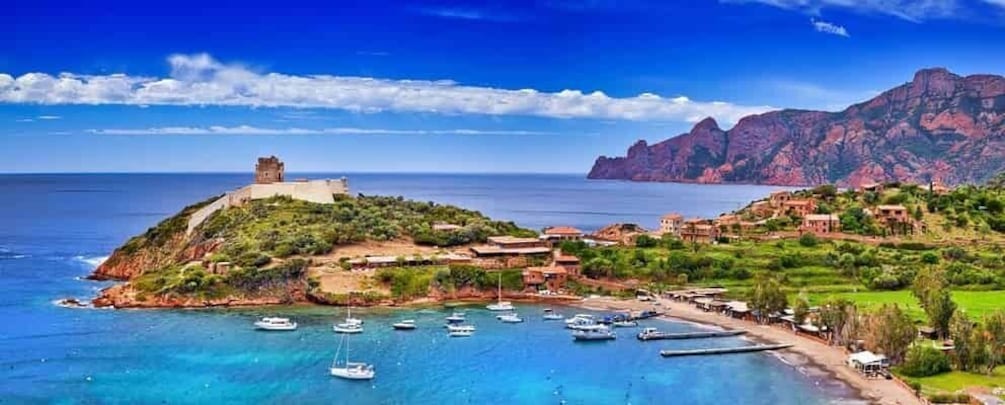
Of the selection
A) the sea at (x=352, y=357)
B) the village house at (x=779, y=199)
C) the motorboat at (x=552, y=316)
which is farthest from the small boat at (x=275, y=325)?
the village house at (x=779, y=199)

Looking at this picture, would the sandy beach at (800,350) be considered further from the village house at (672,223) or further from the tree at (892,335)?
the village house at (672,223)

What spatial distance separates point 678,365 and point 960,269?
35.0 m

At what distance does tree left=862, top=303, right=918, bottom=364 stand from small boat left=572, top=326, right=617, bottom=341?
15.2 m

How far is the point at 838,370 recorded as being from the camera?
167 feet

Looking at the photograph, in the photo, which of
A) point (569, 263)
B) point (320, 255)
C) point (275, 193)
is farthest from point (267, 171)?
point (569, 263)

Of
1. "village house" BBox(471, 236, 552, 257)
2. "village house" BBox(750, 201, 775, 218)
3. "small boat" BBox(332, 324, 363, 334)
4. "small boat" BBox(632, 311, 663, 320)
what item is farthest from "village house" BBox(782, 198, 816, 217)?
"small boat" BBox(332, 324, 363, 334)

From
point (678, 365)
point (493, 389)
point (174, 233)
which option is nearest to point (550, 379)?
point (493, 389)

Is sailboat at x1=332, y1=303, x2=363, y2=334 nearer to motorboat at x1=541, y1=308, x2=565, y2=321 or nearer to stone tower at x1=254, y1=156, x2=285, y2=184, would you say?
motorboat at x1=541, y1=308, x2=565, y2=321

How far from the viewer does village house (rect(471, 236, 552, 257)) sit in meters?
81.1

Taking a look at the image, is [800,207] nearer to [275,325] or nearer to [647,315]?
[647,315]

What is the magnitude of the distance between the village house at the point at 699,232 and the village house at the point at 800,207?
12.2 m

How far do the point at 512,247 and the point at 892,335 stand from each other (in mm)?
37983

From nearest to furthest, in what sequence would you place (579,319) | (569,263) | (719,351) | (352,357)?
1. (352,357)
2. (719,351)
3. (579,319)
4. (569,263)

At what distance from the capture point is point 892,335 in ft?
165
